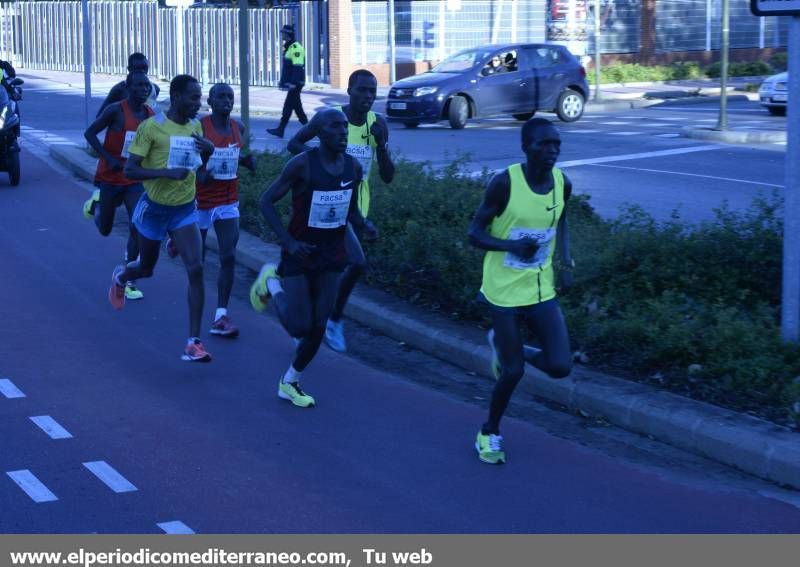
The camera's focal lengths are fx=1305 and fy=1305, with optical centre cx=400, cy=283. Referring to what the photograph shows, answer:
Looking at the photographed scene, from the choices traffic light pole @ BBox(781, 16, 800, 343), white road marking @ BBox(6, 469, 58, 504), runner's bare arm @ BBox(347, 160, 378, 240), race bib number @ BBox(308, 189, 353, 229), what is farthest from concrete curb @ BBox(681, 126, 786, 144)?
white road marking @ BBox(6, 469, 58, 504)

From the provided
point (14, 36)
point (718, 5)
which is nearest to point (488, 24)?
point (718, 5)

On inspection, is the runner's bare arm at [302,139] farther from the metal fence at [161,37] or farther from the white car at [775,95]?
the metal fence at [161,37]

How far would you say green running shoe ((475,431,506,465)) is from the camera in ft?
22.3

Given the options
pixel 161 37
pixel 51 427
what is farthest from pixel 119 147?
pixel 161 37

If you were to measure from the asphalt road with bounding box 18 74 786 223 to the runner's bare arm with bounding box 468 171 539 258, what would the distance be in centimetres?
407

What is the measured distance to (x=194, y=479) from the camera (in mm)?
6438

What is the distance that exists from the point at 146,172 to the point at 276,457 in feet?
8.85

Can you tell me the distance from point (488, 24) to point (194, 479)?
34542 mm

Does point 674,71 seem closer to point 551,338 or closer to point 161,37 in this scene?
point 161,37

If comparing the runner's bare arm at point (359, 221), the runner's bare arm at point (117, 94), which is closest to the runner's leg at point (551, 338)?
the runner's bare arm at point (359, 221)

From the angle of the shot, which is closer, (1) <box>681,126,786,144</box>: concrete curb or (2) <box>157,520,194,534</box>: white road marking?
(2) <box>157,520,194,534</box>: white road marking

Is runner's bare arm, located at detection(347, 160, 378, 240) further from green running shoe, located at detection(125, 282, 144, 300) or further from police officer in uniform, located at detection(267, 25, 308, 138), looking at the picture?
police officer in uniform, located at detection(267, 25, 308, 138)

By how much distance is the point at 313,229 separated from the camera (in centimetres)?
761

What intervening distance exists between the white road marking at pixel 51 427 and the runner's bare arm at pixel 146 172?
1.92m
